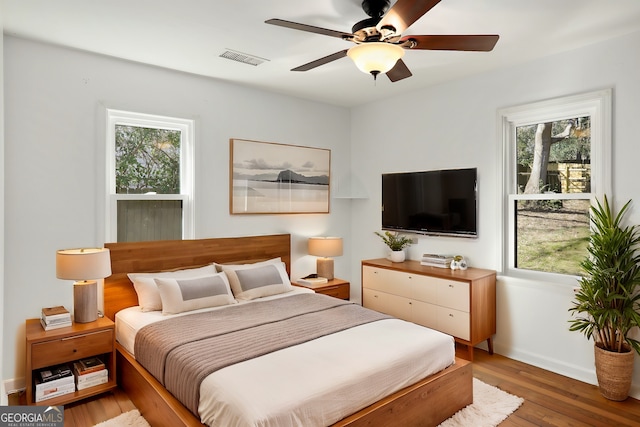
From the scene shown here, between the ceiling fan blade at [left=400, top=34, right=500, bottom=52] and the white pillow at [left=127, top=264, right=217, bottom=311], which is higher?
the ceiling fan blade at [left=400, top=34, right=500, bottom=52]

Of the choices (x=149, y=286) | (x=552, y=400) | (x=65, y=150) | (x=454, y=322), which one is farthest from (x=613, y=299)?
(x=65, y=150)

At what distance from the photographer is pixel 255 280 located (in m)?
3.71

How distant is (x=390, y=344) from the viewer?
8.33 feet

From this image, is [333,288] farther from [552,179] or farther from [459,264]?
[552,179]

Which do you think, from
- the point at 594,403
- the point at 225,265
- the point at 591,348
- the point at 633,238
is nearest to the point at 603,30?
the point at 633,238

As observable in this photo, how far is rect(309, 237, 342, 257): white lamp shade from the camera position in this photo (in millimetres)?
4555

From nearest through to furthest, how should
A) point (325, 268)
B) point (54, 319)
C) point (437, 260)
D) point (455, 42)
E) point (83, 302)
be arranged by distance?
point (455, 42) < point (54, 319) < point (83, 302) < point (437, 260) < point (325, 268)

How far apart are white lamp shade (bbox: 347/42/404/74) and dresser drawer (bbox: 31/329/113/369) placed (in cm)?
264

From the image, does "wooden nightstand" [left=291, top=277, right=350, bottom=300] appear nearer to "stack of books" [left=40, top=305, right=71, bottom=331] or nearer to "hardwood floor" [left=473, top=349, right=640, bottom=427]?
"hardwood floor" [left=473, top=349, right=640, bottom=427]

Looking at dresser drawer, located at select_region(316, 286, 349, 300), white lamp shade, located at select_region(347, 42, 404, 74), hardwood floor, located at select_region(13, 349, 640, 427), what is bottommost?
hardwood floor, located at select_region(13, 349, 640, 427)

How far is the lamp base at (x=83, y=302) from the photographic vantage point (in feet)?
9.89

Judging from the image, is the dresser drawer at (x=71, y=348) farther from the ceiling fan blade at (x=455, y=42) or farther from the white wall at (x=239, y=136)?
the ceiling fan blade at (x=455, y=42)

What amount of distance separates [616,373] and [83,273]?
393cm

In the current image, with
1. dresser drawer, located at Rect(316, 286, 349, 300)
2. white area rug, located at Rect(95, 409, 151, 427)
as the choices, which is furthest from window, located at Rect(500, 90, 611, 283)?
white area rug, located at Rect(95, 409, 151, 427)
